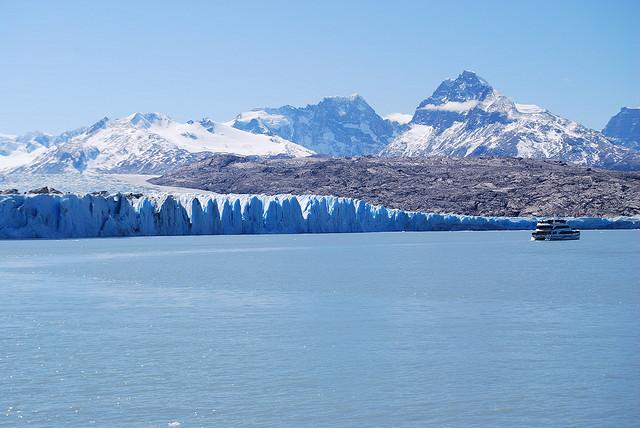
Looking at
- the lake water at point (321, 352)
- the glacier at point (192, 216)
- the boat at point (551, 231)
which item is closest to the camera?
the lake water at point (321, 352)

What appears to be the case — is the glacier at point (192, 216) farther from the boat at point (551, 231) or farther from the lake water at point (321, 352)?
the lake water at point (321, 352)

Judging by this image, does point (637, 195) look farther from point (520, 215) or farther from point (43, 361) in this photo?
point (43, 361)

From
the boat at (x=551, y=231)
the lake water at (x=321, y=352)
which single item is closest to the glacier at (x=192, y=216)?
the boat at (x=551, y=231)

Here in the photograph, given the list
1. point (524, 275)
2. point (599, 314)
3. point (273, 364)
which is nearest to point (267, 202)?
point (524, 275)

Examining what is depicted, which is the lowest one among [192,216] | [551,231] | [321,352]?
[321,352]

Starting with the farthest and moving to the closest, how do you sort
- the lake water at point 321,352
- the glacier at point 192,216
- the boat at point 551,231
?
the boat at point 551,231 < the glacier at point 192,216 < the lake water at point 321,352

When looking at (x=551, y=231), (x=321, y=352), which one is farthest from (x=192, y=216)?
(x=321, y=352)

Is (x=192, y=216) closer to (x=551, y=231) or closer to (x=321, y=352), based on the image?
(x=551, y=231)
